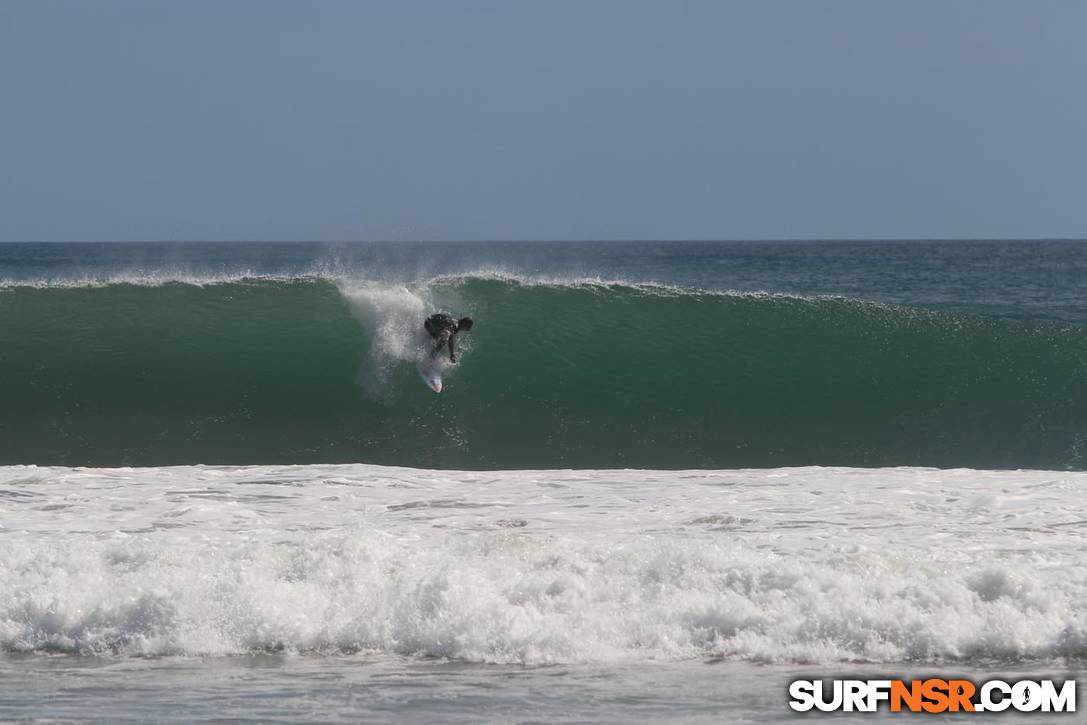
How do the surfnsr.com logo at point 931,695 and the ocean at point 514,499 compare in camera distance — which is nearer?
the surfnsr.com logo at point 931,695

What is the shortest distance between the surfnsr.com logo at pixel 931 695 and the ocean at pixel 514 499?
0.46 feet

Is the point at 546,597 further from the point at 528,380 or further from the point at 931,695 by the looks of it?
the point at 528,380

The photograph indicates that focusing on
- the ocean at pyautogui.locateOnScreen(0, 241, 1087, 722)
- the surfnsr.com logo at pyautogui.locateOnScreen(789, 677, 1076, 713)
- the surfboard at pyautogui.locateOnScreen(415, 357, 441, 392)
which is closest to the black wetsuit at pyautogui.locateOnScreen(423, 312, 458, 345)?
the surfboard at pyautogui.locateOnScreen(415, 357, 441, 392)

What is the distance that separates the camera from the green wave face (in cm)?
1207

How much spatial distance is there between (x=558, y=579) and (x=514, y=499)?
229 centimetres

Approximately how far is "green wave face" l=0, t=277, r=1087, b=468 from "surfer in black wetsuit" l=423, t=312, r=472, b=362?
352mm

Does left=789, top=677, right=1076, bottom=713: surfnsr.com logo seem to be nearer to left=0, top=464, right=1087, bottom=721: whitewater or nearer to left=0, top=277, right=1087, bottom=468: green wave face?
left=0, top=464, right=1087, bottom=721: whitewater

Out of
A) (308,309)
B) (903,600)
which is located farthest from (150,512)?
(308,309)

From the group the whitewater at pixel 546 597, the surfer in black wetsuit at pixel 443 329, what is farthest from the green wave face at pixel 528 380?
the whitewater at pixel 546 597

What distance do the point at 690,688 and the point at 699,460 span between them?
652 cm

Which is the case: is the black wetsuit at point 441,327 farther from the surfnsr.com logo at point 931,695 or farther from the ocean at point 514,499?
the surfnsr.com logo at point 931,695

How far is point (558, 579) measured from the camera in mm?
6527

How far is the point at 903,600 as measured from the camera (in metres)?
6.25

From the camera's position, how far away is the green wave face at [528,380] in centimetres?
1207
